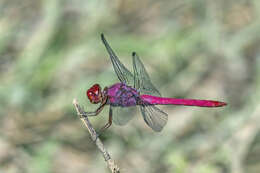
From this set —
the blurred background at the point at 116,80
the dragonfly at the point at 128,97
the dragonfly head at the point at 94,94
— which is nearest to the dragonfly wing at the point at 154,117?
the dragonfly at the point at 128,97

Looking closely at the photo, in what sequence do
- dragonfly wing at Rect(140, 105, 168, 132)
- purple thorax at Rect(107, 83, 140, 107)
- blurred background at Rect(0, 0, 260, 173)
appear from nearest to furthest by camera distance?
1. dragonfly wing at Rect(140, 105, 168, 132)
2. purple thorax at Rect(107, 83, 140, 107)
3. blurred background at Rect(0, 0, 260, 173)

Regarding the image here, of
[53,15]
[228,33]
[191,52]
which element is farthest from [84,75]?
[228,33]

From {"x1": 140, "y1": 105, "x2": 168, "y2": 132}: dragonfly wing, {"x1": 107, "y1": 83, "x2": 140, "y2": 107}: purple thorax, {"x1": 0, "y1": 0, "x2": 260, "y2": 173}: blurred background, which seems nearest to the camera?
{"x1": 140, "y1": 105, "x2": 168, "y2": 132}: dragonfly wing

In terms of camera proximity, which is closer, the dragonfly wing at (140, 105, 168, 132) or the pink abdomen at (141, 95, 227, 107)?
the dragonfly wing at (140, 105, 168, 132)

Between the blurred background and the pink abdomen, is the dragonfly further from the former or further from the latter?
the blurred background

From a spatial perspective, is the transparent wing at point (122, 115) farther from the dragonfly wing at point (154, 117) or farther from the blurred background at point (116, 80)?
the blurred background at point (116, 80)

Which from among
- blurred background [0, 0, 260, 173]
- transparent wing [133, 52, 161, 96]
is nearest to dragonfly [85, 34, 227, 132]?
transparent wing [133, 52, 161, 96]

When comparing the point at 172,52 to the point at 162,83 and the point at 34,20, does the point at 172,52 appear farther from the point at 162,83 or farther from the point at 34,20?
the point at 34,20
